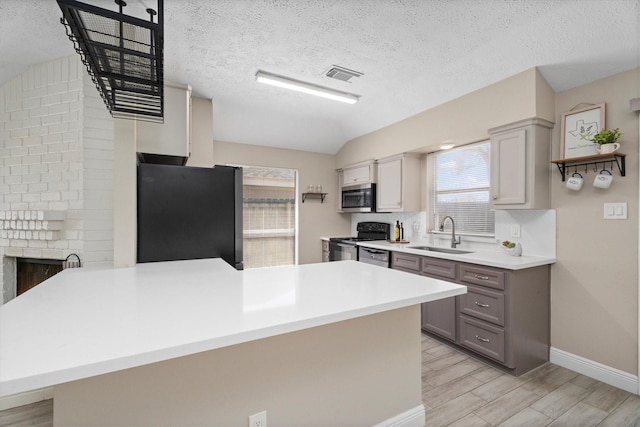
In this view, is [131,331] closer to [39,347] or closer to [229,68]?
[39,347]

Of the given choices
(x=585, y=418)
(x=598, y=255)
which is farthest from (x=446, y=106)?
(x=585, y=418)

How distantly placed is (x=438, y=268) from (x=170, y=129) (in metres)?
2.82

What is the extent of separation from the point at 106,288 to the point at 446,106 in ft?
11.2

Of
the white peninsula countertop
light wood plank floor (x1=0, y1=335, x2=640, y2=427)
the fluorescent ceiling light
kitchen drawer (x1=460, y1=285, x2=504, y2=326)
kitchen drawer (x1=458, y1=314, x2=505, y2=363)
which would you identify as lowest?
light wood plank floor (x1=0, y1=335, x2=640, y2=427)

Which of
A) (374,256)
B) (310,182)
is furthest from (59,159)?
(374,256)

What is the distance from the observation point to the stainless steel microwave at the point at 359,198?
4433mm

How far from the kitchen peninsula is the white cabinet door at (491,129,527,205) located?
164 cm

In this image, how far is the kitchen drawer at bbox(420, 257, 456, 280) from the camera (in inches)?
112

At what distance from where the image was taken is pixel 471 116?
2988 millimetres

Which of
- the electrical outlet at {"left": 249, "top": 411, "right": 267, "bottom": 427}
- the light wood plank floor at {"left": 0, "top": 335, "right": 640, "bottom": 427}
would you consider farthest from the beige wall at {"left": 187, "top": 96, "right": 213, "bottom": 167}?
the electrical outlet at {"left": 249, "top": 411, "right": 267, "bottom": 427}

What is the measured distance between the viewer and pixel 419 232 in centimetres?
404

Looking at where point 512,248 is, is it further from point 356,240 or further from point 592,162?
point 356,240

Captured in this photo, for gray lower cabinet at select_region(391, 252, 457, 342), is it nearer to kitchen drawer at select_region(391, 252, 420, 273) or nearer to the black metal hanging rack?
kitchen drawer at select_region(391, 252, 420, 273)

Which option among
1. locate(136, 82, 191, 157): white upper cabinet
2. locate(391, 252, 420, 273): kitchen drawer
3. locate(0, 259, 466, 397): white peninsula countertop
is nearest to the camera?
locate(0, 259, 466, 397): white peninsula countertop
